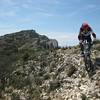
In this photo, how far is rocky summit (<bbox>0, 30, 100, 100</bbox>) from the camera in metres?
16.0

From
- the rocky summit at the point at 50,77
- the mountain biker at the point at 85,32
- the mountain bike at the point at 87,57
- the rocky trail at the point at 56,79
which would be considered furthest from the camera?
the mountain biker at the point at 85,32

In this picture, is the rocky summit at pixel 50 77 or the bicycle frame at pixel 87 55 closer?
the rocky summit at pixel 50 77

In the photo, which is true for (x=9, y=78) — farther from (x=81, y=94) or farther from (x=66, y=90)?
(x=81, y=94)

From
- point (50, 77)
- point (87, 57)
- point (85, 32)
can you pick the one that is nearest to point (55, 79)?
point (50, 77)

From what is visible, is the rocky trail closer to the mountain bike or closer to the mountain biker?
the mountain bike

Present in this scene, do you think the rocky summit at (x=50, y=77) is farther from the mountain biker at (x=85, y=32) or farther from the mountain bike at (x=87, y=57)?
the mountain biker at (x=85, y=32)

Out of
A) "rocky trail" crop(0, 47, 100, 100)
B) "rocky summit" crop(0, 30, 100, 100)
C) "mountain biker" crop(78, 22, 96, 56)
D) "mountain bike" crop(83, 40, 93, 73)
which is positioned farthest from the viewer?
"mountain biker" crop(78, 22, 96, 56)

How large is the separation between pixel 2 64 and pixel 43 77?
6443 millimetres

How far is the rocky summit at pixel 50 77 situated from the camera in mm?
15962

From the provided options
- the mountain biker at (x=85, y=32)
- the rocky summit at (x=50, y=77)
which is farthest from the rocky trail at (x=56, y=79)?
the mountain biker at (x=85, y=32)

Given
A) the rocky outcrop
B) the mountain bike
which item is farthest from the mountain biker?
the rocky outcrop

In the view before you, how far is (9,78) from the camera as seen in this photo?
21297 mm

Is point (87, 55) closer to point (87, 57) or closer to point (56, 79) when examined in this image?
point (87, 57)

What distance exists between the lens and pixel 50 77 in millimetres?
19516
